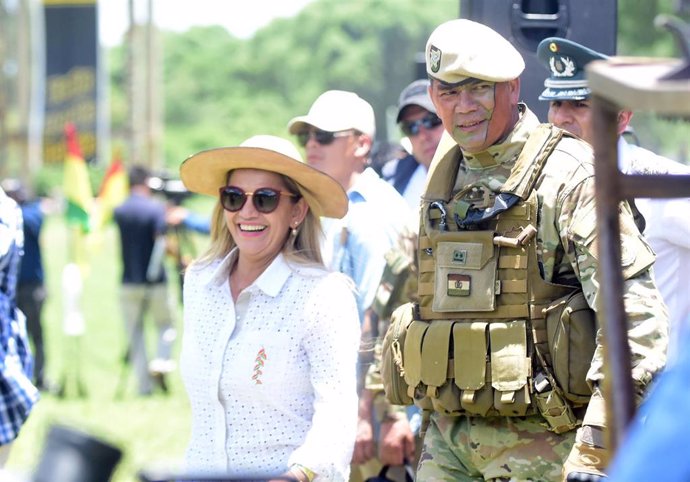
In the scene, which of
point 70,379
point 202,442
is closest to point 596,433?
point 202,442

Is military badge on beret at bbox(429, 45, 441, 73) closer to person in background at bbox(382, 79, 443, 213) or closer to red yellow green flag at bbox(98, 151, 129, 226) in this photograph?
person in background at bbox(382, 79, 443, 213)

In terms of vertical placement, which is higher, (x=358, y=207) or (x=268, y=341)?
(x=358, y=207)

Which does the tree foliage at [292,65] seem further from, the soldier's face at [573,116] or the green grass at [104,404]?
the soldier's face at [573,116]

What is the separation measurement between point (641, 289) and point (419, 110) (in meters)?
3.39

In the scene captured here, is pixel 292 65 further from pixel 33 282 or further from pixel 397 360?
pixel 397 360

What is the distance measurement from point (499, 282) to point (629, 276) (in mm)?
499

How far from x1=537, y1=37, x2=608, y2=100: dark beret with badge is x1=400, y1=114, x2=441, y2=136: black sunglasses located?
1759mm

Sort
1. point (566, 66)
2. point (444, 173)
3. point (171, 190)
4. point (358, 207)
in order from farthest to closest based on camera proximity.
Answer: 1. point (171, 190)
2. point (358, 207)
3. point (566, 66)
4. point (444, 173)

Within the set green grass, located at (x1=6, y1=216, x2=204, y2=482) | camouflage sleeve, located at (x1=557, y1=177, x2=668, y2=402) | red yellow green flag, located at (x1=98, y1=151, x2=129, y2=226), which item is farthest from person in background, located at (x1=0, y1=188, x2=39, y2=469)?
red yellow green flag, located at (x1=98, y1=151, x2=129, y2=226)

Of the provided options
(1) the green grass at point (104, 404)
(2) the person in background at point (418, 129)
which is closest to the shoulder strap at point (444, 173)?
(1) the green grass at point (104, 404)

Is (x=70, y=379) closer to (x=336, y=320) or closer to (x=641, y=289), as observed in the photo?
(x=336, y=320)

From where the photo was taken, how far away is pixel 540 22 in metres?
5.27

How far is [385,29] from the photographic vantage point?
81.8 metres

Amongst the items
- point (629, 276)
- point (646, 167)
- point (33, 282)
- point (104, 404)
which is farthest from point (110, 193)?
point (629, 276)
